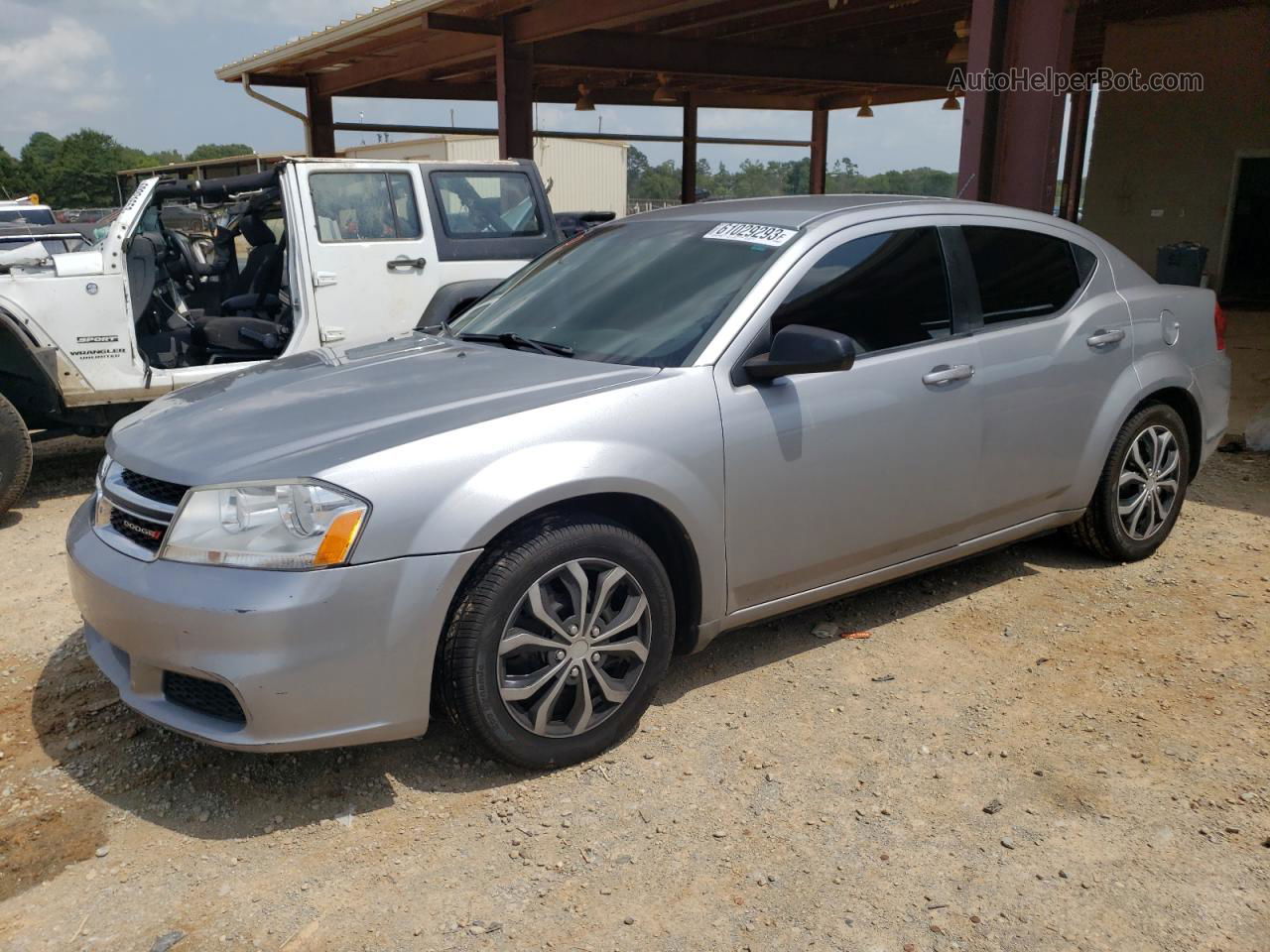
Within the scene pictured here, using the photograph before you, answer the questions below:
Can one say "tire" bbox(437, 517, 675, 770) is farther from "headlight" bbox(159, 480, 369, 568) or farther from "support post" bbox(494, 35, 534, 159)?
"support post" bbox(494, 35, 534, 159)

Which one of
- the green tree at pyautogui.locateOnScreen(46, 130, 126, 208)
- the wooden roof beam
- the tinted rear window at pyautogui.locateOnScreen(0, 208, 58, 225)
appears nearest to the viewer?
the wooden roof beam

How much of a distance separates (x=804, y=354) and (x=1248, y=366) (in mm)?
9077

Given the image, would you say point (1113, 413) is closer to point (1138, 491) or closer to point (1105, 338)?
point (1105, 338)

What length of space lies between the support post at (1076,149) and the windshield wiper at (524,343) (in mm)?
20600

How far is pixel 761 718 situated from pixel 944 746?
1.95ft

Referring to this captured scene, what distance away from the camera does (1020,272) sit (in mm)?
4301

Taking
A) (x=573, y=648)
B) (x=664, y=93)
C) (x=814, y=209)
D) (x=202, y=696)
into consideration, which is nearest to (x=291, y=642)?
(x=202, y=696)

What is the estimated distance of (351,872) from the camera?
2.75 m

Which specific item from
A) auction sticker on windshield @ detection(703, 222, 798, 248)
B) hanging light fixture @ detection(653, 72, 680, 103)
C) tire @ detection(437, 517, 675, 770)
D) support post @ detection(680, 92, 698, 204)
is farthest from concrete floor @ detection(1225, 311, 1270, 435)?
support post @ detection(680, 92, 698, 204)

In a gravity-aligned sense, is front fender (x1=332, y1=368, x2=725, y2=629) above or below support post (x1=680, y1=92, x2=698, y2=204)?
below

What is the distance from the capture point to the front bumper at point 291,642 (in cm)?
269

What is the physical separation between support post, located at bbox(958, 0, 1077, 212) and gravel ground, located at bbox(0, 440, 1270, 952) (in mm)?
3815

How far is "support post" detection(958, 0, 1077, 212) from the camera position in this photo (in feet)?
22.5

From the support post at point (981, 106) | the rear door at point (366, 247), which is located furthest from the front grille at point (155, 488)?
the support post at point (981, 106)
